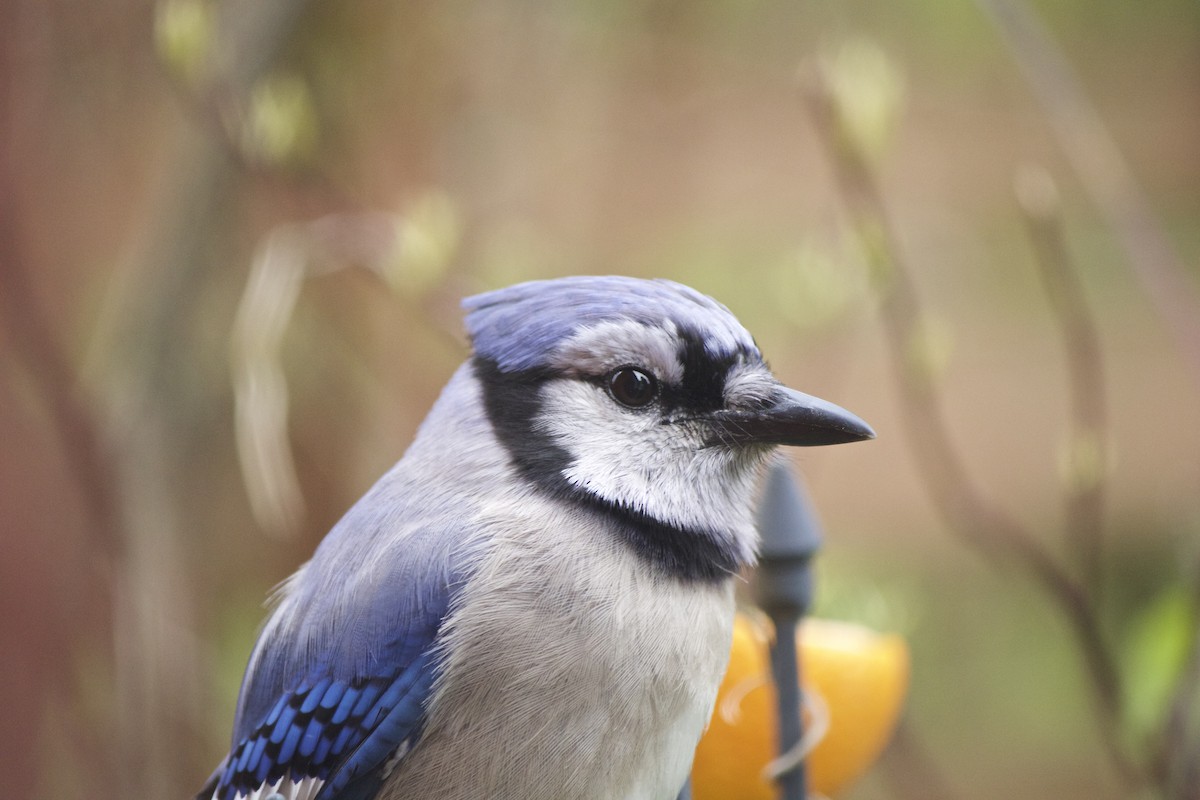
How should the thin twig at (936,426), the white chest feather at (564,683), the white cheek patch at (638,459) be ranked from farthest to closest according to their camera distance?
1. the thin twig at (936,426)
2. the white cheek patch at (638,459)
3. the white chest feather at (564,683)

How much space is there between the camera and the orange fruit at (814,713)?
1015 mm

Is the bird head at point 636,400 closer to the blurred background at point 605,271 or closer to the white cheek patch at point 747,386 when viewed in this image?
the white cheek patch at point 747,386

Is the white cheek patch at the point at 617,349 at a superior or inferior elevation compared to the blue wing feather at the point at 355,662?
superior

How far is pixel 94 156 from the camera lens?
2.13 meters

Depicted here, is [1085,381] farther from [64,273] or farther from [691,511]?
[64,273]

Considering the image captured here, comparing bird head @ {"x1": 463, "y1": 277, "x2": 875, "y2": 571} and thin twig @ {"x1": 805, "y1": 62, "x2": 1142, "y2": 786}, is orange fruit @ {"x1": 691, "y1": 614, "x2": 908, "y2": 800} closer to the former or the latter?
bird head @ {"x1": 463, "y1": 277, "x2": 875, "y2": 571}

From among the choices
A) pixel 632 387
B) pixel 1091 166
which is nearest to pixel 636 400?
pixel 632 387

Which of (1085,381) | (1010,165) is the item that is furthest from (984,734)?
(1085,381)

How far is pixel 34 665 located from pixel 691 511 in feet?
4.48

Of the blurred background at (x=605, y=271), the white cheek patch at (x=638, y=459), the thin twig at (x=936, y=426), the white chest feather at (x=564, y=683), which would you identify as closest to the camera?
the white chest feather at (x=564, y=683)

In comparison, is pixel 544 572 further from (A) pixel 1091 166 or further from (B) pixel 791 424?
(A) pixel 1091 166

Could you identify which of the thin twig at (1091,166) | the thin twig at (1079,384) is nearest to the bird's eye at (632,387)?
the thin twig at (1079,384)

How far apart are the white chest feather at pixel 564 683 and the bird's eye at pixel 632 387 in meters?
0.14

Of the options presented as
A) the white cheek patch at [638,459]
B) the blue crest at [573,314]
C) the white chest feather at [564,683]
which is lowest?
the white chest feather at [564,683]
